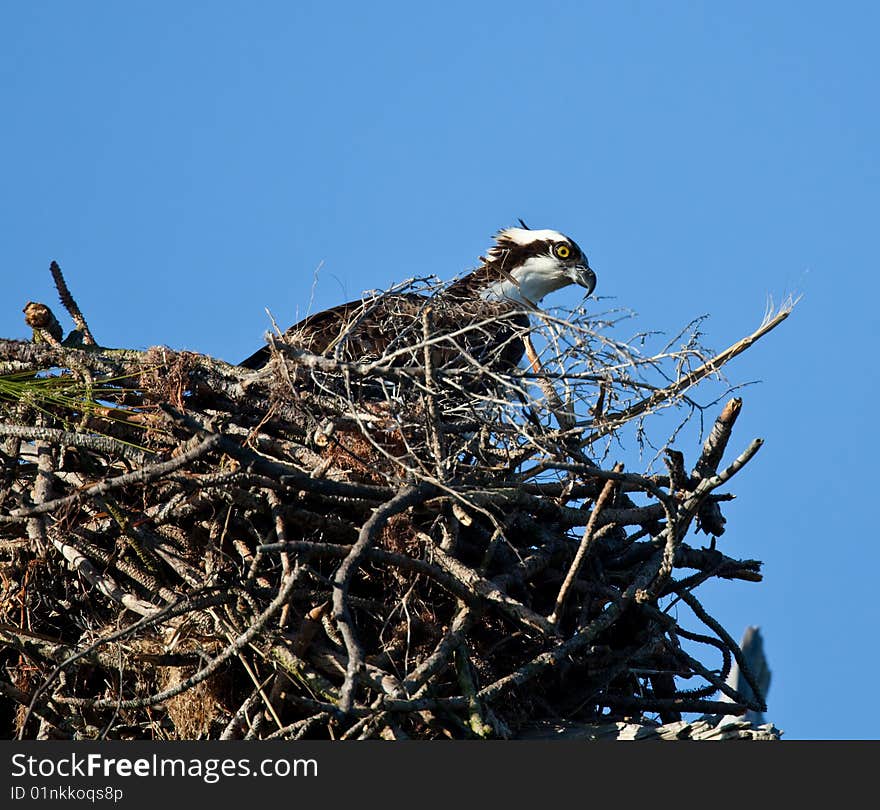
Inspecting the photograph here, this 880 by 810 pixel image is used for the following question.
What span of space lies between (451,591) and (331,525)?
0.55 m

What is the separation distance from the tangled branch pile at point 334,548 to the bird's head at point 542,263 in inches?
95.5

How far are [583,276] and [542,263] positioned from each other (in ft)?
0.86

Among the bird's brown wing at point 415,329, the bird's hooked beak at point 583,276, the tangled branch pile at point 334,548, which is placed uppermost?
the bird's hooked beak at point 583,276

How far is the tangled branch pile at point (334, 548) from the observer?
15.8ft

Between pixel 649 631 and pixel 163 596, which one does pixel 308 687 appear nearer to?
pixel 163 596

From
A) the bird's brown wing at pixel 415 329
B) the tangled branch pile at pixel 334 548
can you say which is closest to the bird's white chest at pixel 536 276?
the bird's brown wing at pixel 415 329

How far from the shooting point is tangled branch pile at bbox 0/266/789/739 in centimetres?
481

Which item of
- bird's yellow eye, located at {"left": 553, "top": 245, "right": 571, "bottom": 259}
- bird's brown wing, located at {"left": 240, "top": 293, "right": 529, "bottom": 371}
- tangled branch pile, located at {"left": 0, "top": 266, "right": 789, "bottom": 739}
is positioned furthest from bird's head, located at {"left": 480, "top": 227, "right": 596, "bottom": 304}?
tangled branch pile, located at {"left": 0, "top": 266, "right": 789, "bottom": 739}

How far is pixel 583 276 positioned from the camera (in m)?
8.19

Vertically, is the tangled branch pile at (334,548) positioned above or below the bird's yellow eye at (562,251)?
below

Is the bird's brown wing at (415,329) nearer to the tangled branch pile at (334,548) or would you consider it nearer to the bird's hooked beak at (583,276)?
the tangled branch pile at (334,548)

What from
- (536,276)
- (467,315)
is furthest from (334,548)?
(536,276)

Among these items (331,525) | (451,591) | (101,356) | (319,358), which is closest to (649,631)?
(451,591)

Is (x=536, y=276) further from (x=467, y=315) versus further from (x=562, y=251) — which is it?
(x=467, y=315)
